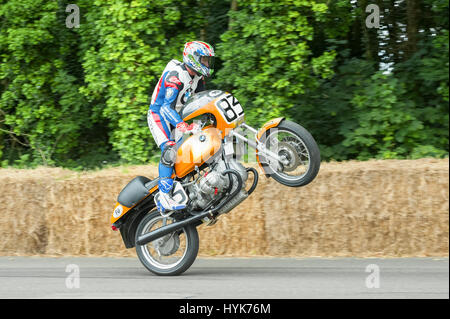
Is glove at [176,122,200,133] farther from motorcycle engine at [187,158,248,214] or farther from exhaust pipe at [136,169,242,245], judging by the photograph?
exhaust pipe at [136,169,242,245]

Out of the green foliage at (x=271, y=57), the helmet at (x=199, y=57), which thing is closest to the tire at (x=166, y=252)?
the helmet at (x=199, y=57)

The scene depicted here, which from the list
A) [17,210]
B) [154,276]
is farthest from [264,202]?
[17,210]

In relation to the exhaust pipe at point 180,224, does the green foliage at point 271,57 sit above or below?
above

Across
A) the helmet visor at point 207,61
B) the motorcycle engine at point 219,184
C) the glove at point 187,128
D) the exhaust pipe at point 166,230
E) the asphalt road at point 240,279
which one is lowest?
the asphalt road at point 240,279

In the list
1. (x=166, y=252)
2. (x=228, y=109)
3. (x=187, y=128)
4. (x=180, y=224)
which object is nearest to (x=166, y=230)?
(x=180, y=224)

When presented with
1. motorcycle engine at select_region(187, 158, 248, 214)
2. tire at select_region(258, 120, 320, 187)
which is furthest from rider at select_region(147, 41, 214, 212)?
tire at select_region(258, 120, 320, 187)

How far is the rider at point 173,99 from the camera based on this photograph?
695 centimetres

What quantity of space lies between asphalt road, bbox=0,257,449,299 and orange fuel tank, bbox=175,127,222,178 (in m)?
1.20

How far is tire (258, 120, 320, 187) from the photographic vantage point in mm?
6422

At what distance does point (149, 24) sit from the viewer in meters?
11.4

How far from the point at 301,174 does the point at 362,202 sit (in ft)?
6.59

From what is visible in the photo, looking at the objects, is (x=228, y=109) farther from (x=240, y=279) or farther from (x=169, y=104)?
(x=240, y=279)

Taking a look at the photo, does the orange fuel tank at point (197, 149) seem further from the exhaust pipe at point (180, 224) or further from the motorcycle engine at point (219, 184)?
the exhaust pipe at point (180, 224)

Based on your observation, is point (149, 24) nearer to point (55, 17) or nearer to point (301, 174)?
point (55, 17)
